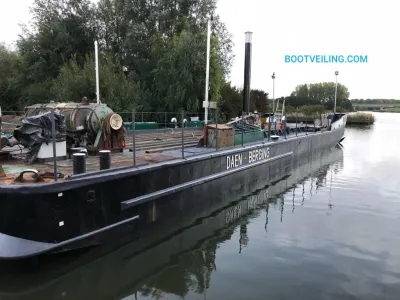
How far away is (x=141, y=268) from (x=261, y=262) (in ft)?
6.65

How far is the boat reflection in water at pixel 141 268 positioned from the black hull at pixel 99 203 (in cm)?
31

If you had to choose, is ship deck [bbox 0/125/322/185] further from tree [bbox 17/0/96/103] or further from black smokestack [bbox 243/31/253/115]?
tree [bbox 17/0/96/103]

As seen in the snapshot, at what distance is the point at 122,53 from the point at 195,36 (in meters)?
7.65

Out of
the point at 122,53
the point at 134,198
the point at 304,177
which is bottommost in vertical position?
the point at 304,177

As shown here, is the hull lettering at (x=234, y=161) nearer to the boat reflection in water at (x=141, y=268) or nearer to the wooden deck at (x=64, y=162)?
the wooden deck at (x=64, y=162)

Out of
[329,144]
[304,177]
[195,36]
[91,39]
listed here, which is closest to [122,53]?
[91,39]

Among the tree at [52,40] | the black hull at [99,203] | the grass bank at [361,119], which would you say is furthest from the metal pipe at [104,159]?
the grass bank at [361,119]

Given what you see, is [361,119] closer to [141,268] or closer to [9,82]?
[9,82]

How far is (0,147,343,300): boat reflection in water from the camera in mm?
5027

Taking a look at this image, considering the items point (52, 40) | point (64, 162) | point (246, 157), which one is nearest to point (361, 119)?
point (52, 40)

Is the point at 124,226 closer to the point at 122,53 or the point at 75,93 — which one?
the point at 75,93

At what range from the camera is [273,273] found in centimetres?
570

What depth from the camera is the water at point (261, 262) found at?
511cm

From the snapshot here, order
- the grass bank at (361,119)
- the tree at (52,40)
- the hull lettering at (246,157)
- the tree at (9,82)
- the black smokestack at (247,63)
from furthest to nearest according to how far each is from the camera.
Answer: the grass bank at (361,119) → the tree at (9,82) → the tree at (52,40) → the black smokestack at (247,63) → the hull lettering at (246,157)
